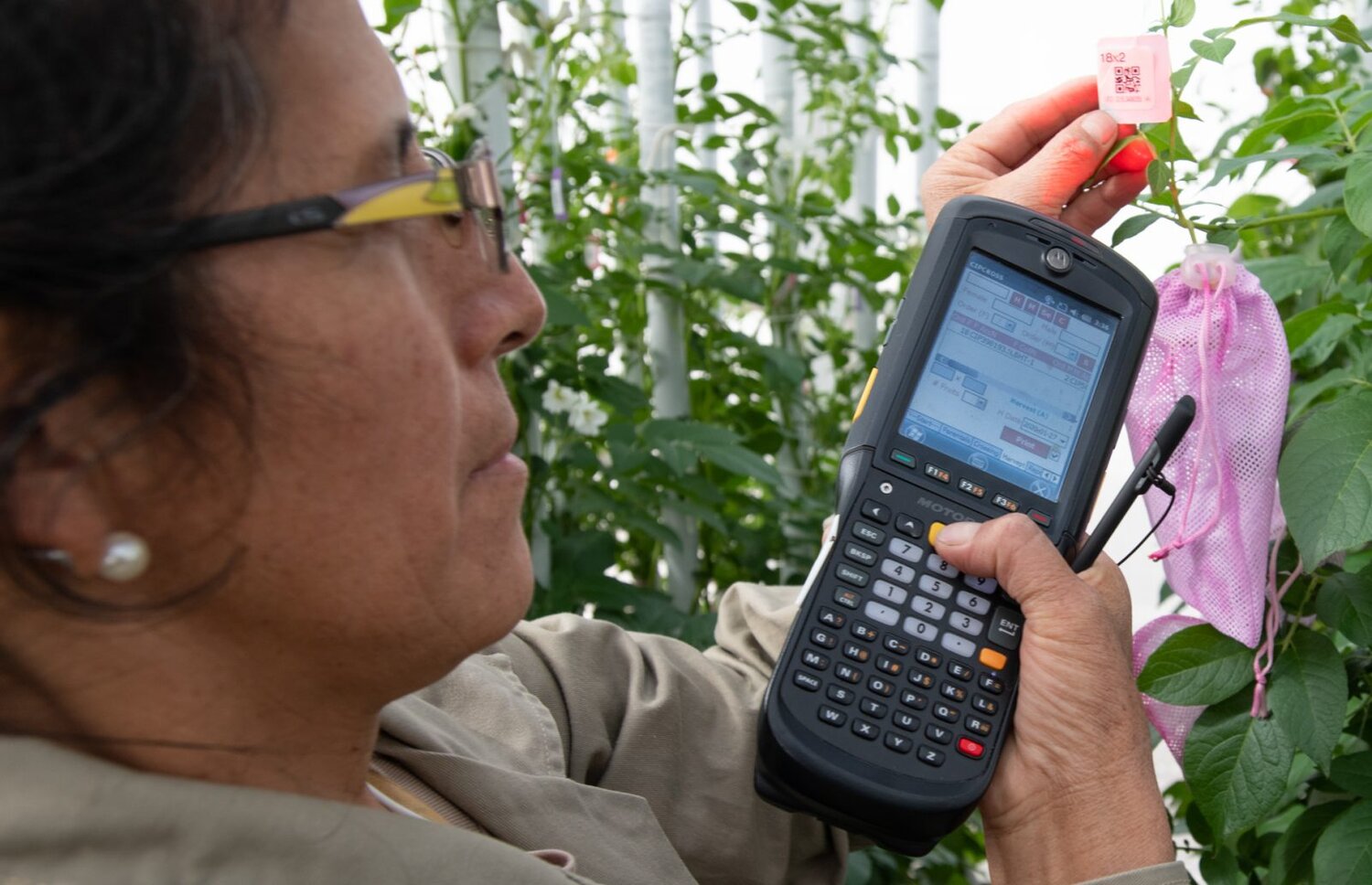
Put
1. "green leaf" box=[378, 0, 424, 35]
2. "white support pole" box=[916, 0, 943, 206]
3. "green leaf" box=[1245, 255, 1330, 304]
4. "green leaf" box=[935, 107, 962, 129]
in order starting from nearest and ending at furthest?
"green leaf" box=[1245, 255, 1330, 304], "green leaf" box=[378, 0, 424, 35], "green leaf" box=[935, 107, 962, 129], "white support pole" box=[916, 0, 943, 206]

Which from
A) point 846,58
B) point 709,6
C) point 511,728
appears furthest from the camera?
point 709,6

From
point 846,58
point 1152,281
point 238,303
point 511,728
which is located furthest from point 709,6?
point 238,303

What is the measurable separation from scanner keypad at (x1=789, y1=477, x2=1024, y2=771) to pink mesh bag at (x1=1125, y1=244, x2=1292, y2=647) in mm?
115

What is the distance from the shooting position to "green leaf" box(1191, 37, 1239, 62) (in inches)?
28.9

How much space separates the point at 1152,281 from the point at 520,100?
102cm

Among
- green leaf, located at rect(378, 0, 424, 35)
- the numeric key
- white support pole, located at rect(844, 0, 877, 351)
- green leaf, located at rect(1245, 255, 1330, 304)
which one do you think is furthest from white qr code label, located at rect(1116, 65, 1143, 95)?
A: white support pole, located at rect(844, 0, 877, 351)

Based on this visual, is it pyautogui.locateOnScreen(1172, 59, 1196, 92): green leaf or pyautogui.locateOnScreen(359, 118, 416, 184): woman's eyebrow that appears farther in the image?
pyautogui.locateOnScreen(1172, 59, 1196, 92): green leaf

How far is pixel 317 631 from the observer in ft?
1.89

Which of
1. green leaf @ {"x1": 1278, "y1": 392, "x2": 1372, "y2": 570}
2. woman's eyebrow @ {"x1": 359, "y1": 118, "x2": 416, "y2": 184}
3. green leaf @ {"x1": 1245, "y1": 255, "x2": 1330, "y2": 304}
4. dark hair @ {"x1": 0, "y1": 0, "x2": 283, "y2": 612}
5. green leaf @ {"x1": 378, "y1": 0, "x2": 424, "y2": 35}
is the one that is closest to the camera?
dark hair @ {"x1": 0, "y1": 0, "x2": 283, "y2": 612}

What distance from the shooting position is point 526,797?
748 millimetres

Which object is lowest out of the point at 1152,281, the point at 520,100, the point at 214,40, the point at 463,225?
the point at 520,100

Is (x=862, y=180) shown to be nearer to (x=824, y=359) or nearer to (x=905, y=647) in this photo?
(x=824, y=359)

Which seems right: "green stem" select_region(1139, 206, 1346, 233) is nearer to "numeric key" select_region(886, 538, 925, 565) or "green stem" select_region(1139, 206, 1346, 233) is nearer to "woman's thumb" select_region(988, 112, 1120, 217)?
"woman's thumb" select_region(988, 112, 1120, 217)

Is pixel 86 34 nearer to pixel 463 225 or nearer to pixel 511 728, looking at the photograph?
pixel 463 225
